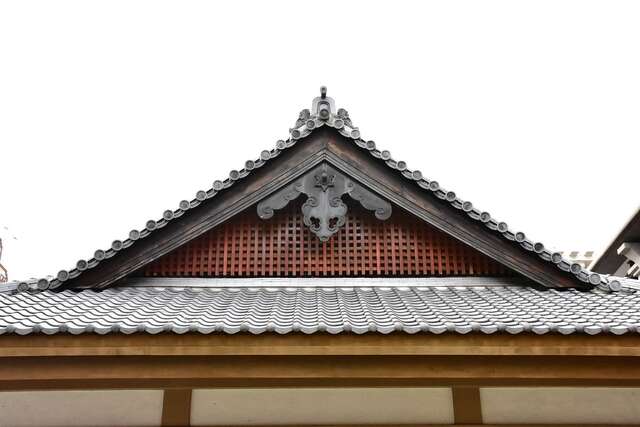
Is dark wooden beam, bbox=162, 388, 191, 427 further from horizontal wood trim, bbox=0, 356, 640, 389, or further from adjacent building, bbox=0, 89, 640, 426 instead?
horizontal wood trim, bbox=0, 356, 640, 389

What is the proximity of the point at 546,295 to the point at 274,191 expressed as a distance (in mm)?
2921

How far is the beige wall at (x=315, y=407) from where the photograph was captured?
418 centimetres

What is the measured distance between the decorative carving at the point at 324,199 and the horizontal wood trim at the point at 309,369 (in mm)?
2256

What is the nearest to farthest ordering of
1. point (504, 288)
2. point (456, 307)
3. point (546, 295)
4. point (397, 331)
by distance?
point (397, 331) < point (456, 307) < point (546, 295) < point (504, 288)

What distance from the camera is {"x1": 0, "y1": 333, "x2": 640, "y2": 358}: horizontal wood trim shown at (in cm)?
353

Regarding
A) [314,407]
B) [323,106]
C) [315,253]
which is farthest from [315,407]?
[323,106]

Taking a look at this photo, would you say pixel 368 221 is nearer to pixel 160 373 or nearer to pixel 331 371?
pixel 331 371

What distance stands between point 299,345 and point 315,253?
8.18ft

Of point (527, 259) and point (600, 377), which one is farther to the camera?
point (527, 259)

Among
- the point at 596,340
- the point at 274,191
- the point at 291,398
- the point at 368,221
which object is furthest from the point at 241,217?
the point at 596,340

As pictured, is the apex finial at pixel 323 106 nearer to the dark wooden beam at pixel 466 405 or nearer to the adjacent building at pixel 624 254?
the dark wooden beam at pixel 466 405

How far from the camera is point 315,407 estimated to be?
4191mm

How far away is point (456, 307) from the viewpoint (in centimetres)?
454

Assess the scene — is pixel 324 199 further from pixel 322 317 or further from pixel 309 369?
pixel 309 369
